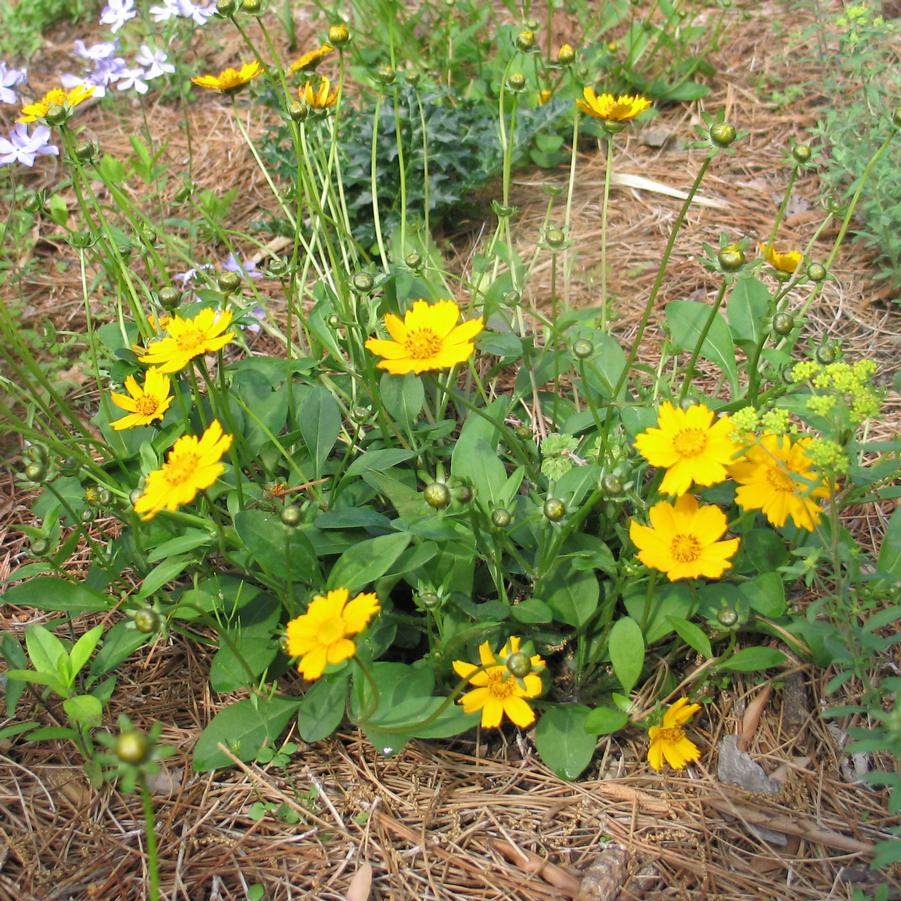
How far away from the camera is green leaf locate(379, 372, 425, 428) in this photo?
195cm

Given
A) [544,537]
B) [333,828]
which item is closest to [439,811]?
[333,828]

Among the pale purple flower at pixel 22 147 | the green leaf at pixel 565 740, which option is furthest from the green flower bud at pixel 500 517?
the pale purple flower at pixel 22 147

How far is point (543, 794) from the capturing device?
1.67 meters

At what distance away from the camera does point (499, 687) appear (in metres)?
1.62

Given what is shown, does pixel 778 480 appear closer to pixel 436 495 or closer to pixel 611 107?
pixel 436 495

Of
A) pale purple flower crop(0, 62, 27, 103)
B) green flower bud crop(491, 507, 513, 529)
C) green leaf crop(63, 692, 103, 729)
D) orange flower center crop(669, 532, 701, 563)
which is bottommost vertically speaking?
green leaf crop(63, 692, 103, 729)

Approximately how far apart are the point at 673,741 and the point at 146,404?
1.20 meters

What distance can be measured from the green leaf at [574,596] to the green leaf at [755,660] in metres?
0.26

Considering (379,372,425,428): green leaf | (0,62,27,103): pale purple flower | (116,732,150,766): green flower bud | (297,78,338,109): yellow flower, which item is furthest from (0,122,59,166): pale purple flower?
(116,732,150,766): green flower bud

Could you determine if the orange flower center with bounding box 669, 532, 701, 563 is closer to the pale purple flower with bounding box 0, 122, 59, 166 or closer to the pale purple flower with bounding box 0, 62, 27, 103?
the pale purple flower with bounding box 0, 122, 59, 166

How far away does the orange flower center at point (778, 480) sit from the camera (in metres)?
1.52

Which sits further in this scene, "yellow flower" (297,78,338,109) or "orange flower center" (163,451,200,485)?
"yellow flower" (297,78,338,109)

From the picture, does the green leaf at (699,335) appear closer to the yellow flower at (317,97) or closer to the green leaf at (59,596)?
the yellow flower at (317,97)

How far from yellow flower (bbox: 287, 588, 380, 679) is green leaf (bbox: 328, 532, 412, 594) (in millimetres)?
237
